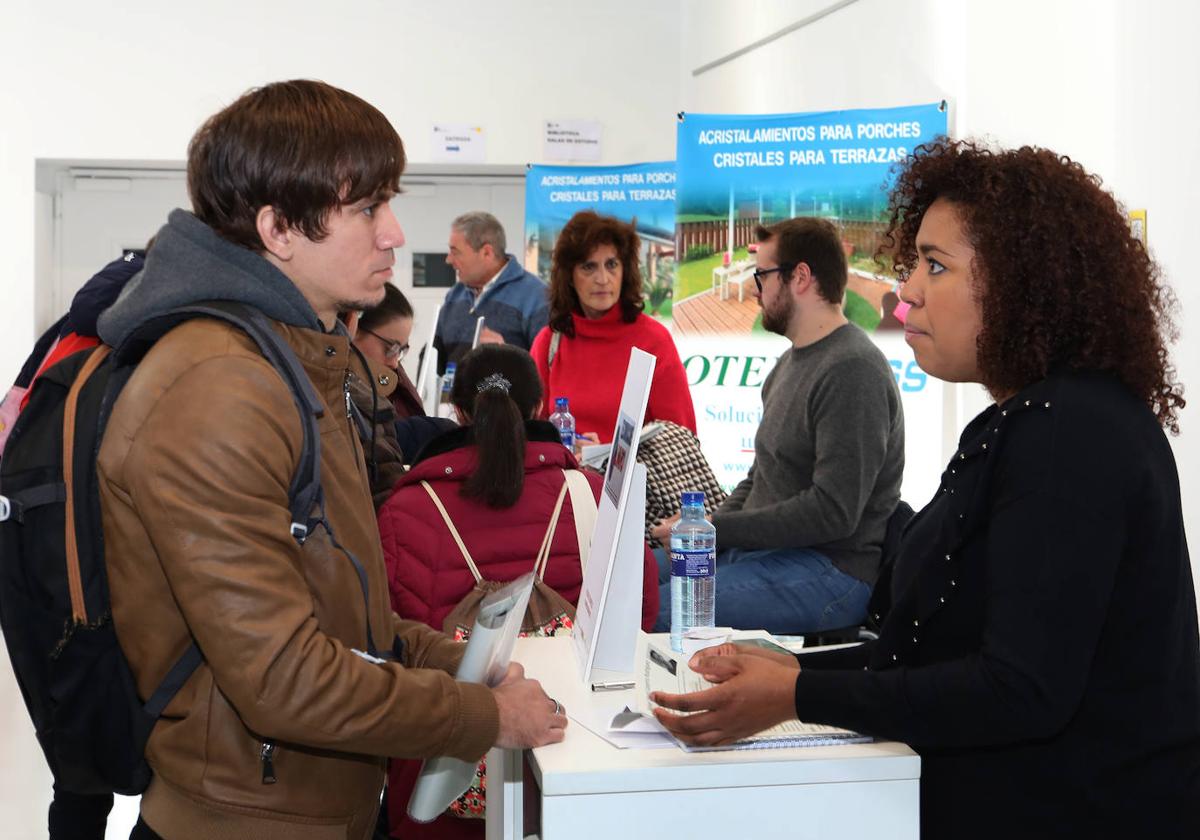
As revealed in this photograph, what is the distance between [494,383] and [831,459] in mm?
1045

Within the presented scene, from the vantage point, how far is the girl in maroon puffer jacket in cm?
249

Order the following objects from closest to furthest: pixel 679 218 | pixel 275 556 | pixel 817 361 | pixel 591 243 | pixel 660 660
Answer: pixel 275 556, pixel 660 660, pixel 817 361, pixel 591 243, pixel 679 218

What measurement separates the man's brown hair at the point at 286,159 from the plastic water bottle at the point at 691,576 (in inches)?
39.3

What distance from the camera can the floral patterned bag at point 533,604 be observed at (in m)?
2.32

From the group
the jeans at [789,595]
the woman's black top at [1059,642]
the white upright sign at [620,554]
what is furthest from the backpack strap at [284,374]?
the jeans at [789,595]

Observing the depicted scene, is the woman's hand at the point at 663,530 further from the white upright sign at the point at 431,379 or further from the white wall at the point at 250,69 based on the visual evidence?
the white wall at the point at 250,69

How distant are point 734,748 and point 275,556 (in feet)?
2.13

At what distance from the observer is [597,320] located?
5.00 meters

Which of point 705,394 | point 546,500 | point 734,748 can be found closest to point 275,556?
point 734,748

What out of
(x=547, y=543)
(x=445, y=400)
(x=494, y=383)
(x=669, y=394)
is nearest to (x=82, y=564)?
(x=547, y=543)

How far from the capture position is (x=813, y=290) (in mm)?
3506

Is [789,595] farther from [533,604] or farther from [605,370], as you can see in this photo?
[605,370]

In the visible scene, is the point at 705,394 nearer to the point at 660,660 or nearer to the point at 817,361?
the point at 817,361

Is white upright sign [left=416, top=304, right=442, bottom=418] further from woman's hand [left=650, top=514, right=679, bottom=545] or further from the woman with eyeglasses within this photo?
woman's hand [left=650, top=514, right=679, bottom=545]
